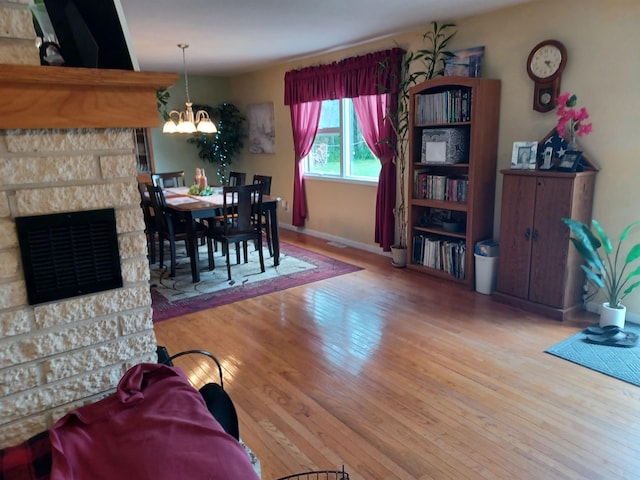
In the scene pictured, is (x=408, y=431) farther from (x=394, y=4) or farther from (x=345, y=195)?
(x=345, y=195)

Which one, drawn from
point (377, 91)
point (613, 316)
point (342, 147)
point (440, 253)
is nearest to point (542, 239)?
point (613, 316)

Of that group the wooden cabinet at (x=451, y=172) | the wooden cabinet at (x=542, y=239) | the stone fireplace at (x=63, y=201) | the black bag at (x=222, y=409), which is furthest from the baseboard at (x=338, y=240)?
the stone fireplace at (x=63, y=201)

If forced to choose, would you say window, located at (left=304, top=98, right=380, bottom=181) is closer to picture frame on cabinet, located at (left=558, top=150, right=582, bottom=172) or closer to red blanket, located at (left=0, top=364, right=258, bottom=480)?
picture frame on cabinet, located at (left=558, top=150, right=582, bottom=172)

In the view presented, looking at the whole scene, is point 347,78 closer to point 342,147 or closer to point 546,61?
point 342,147

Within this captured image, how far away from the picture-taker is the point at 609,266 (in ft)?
11.0

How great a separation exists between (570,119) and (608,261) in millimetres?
1058

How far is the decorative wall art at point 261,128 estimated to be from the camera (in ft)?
22.3

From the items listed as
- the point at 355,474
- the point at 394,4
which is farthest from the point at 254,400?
the point at 394,4

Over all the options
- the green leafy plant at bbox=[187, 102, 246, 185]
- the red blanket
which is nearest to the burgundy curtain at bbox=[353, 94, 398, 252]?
the green leafy plant at bbox=[187, 102, 246, 185]

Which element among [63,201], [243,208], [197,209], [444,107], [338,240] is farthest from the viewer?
[338,240]

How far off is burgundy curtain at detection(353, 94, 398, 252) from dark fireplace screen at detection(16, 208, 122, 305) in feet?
12.4

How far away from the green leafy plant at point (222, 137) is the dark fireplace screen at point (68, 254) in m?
6.17

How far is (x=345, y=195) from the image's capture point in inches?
225

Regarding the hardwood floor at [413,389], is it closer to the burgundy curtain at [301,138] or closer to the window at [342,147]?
the window at [342,147]
